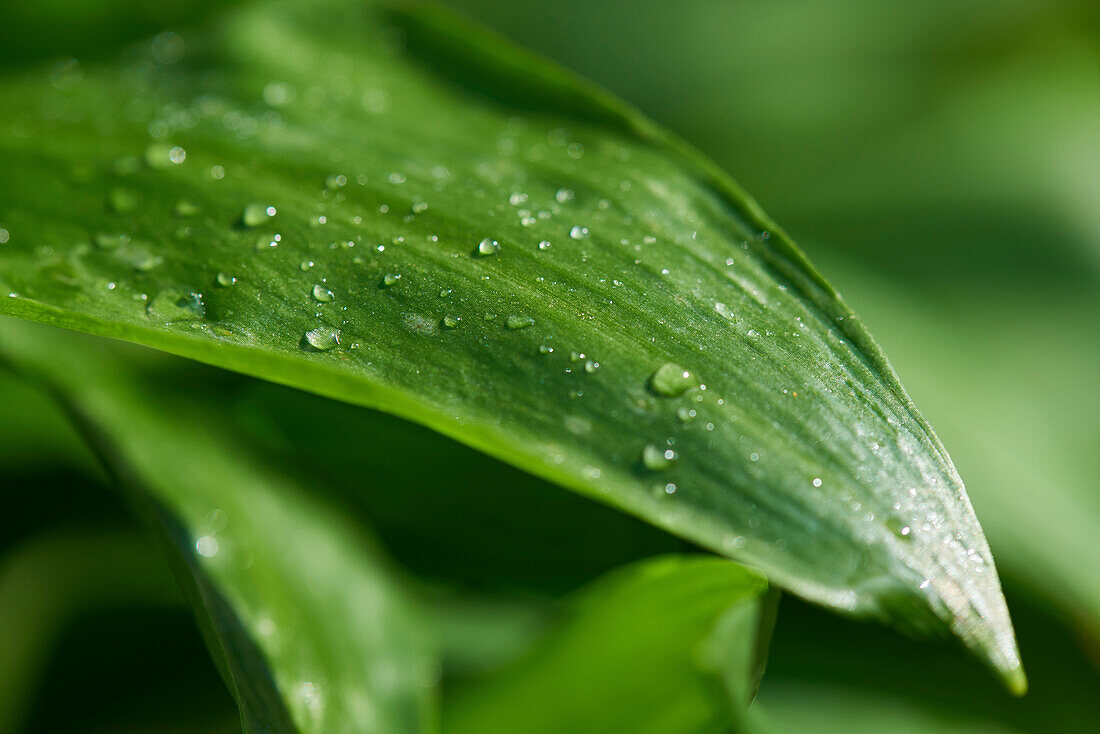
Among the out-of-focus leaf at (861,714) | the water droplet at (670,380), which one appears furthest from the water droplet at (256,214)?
the out-of-focus leaf at (861,714)

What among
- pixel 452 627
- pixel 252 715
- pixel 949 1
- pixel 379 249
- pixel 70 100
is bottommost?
pixel 452 627

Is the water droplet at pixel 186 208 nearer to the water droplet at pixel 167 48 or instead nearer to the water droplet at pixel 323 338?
the water droplet at pixel 323 338

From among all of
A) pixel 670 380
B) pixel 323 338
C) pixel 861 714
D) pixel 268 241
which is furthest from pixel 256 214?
pixel 861 714

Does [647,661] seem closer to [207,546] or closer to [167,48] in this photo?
[207,546]

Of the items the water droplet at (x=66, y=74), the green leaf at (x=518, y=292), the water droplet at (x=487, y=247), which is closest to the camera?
the green leaf at (x=518, y=292)

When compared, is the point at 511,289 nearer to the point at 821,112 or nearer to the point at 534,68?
the point at 534,68

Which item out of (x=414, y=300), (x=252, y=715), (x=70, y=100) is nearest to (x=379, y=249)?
(x=414, y=300)

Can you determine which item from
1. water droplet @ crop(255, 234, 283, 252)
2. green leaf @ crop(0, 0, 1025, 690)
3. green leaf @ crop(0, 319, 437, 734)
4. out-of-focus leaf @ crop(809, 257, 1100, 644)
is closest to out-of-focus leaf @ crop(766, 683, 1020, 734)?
out-of-focus leaf @ crop(809, 257, 1100, 644)
